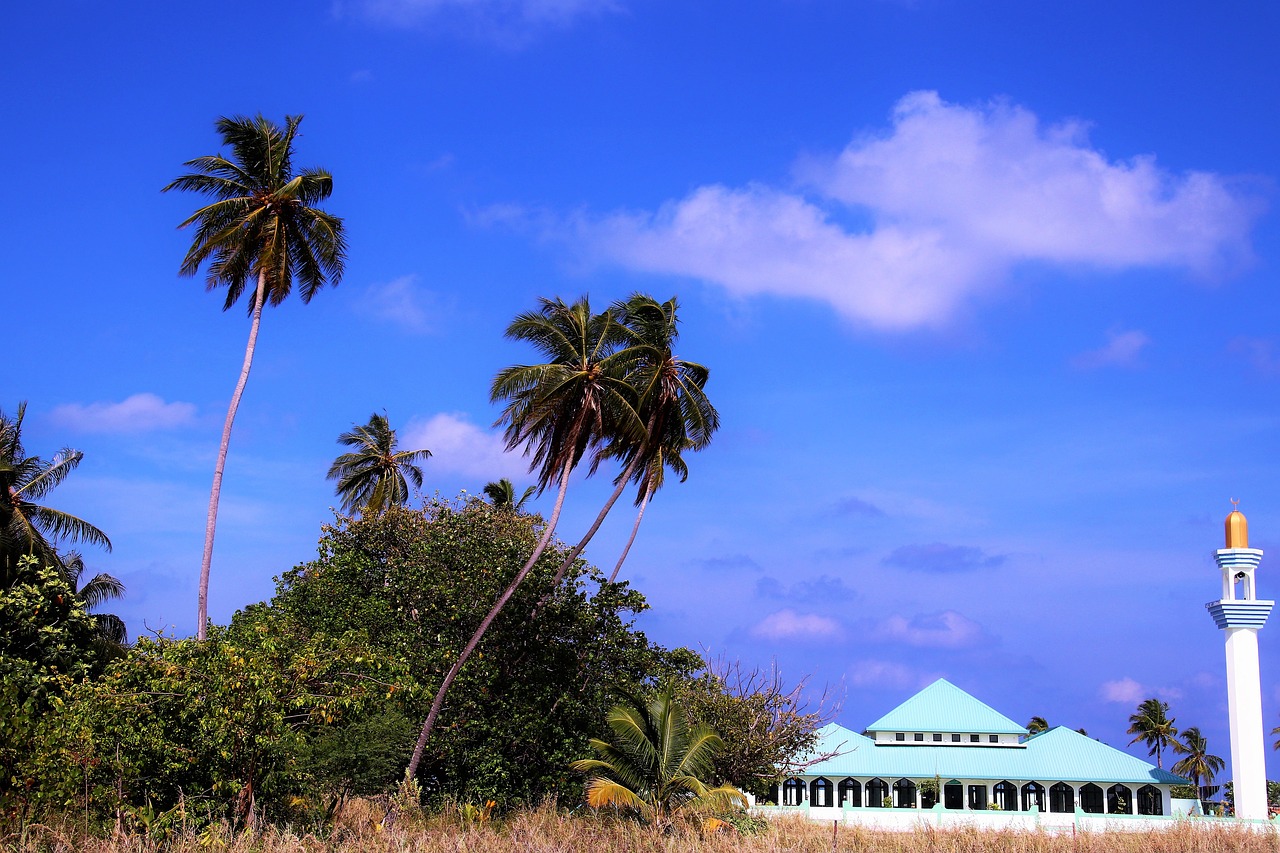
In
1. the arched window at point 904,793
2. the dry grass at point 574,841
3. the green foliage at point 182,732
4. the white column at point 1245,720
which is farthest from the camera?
the arched window at point 904,793

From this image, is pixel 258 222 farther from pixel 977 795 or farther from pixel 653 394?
pixel 977 795

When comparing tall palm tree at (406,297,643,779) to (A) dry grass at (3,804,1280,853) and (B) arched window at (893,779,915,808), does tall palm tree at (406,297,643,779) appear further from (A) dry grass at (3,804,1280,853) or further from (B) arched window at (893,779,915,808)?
(B) arched window at (893,779,915,808)

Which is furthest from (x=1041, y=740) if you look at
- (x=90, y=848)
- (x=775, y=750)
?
(x=90, y=848)

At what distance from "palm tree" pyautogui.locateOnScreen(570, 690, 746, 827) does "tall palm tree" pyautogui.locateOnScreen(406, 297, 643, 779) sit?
4.21m

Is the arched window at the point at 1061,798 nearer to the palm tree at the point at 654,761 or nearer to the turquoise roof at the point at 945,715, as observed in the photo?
the turquoise roof at the point at 945,715

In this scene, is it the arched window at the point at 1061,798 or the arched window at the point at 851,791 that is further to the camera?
the arched window at the point at 851,791

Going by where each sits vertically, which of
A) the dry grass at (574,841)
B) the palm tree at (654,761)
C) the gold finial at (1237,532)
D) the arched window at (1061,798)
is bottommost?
the arched window at (1061,798)

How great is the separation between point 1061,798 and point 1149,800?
3944 mm

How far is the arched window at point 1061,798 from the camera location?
55.9m

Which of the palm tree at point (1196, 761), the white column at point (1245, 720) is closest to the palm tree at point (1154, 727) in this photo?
the palm tree at point (1196, 761)

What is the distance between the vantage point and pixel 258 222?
29766 mm

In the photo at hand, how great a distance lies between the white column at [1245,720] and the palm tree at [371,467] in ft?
114


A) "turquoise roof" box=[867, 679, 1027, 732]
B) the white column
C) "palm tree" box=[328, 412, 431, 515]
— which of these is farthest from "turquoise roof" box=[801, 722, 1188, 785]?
"palm tree" box=[328, 412, 431, 515]

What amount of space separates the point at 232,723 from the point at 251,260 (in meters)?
14.8
